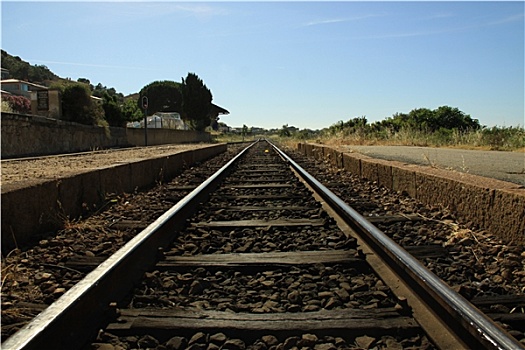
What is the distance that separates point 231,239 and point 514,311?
206 cm

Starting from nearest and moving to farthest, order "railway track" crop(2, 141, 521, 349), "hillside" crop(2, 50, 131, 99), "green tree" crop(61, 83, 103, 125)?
"railway track" crop(2, 141, 521, 349)
"green tree" crop(61, 83, 103, 125)
"hillside" crop(2, 50, 131, 99)

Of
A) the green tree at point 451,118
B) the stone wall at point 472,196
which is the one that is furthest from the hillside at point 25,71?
the stone wall at point 472,196

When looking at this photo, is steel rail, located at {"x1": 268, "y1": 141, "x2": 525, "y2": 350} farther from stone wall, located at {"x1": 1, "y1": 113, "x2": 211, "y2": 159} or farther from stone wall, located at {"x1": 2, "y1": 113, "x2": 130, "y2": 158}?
stone wall, located at {"x1": 2, "y1": 113, "x2": 130, "y2": 158}

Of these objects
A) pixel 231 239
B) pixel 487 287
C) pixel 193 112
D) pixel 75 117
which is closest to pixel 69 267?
pixel 231 239

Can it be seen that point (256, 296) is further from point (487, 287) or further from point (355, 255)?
point (487, 287)

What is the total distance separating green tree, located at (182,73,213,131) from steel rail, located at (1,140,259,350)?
48.4 metres

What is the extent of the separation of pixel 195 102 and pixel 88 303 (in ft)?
165

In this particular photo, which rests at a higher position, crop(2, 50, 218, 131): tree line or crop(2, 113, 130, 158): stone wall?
crop(2, 50, 218, 131): tree line

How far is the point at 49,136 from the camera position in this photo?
14945 mm

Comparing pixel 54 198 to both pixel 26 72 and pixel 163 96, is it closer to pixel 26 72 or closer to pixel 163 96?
pixel 163 96

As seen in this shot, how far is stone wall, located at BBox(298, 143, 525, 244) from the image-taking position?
3344 mm

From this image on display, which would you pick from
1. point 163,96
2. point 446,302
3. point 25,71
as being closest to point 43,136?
point 446,302

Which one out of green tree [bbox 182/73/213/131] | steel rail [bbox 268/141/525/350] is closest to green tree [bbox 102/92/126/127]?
steel rail [bbox 268/141/525/350]

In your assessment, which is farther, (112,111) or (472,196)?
(112,111)
